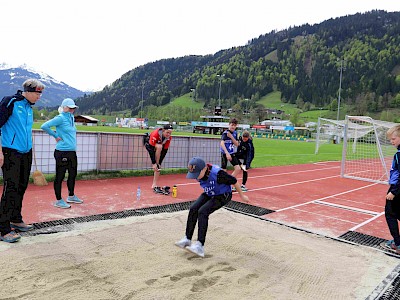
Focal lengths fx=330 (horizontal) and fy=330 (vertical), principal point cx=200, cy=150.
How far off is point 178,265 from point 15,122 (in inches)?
115

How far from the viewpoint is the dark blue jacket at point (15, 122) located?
438cm

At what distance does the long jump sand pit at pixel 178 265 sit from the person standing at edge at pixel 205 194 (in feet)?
0.52

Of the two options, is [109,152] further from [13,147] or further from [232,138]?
[13,147]

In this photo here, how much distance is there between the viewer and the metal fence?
29.2 feet

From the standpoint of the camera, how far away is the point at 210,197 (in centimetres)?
445

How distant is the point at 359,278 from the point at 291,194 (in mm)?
5531

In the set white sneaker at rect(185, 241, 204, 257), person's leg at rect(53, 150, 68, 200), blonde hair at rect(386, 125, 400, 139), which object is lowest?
white sneaker at rect(185, 241, 204, 257)

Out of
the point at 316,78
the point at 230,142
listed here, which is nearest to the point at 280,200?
the point at 230,142

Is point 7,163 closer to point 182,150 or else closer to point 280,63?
point 182,150

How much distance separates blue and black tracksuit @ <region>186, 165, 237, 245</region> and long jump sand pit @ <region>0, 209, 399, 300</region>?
37cm

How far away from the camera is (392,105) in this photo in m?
118

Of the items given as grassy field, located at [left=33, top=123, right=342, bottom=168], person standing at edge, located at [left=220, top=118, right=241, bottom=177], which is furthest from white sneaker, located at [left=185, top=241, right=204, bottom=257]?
grassy field, located at [left=33, top=123, right=342, bottom=168]

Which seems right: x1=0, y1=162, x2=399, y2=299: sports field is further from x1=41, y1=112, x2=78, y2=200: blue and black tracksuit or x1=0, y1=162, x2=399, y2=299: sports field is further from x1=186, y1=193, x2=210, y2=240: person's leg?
x1=41, y1=112, x2=78, y2=200: blue and black tracksuit

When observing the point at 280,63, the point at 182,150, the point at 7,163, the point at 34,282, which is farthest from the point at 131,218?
the point at 280,63
